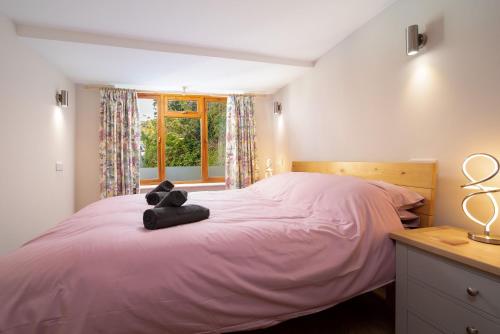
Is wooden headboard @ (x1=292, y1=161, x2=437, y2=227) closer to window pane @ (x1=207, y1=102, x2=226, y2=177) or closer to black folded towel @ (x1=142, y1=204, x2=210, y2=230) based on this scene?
black folded towel @ (x1=142, y1=204, x2=210, y2=230)

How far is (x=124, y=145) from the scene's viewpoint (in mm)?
3715

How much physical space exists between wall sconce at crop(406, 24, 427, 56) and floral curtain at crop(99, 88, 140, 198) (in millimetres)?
3468

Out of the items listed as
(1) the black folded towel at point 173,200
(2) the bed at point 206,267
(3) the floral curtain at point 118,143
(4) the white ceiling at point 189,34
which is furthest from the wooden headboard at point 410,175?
(3) the floral curtain at point 118,143

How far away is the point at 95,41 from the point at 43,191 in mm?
1642

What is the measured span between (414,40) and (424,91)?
13.6 inches

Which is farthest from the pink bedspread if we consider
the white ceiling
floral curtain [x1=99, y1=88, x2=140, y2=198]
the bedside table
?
floral curtain [x1=99, y1=88, x2=140, y2=198]

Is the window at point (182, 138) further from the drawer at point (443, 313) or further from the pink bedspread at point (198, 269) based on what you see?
the drawer at point (443, 313)

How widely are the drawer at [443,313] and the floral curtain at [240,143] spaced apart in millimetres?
3100

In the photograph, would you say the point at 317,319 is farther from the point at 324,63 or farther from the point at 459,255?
the point at 324,63

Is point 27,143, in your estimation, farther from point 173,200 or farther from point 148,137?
point 173,200

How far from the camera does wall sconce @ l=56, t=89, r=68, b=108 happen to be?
297cm

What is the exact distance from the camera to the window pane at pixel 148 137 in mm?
4062

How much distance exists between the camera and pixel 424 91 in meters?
1.71

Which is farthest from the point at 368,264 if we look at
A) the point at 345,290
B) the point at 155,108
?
the point at 155,108
